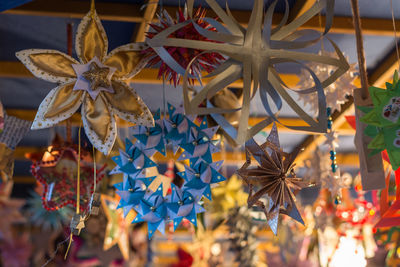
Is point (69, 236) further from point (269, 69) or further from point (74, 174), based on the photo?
point (74, 174)

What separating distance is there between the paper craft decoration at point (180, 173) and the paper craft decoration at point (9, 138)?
44cm

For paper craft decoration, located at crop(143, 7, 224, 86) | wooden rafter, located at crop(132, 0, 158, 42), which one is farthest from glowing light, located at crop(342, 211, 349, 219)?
paper craft decoration, located at crop(143, 7, 224, 86)

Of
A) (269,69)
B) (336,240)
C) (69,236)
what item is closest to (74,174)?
(69,236)

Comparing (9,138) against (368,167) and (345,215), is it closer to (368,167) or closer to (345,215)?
(368,167)

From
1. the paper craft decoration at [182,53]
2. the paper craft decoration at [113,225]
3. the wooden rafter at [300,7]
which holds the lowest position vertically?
the paper craft decoration at [113,225]

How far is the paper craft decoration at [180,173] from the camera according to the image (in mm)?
1601

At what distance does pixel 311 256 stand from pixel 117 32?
4.95ft

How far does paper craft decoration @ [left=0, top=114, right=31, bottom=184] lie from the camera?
6.06 feet

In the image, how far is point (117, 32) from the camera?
2898 mm

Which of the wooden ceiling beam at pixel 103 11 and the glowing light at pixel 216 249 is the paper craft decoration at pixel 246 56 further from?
the glowing light at pixel 216 249

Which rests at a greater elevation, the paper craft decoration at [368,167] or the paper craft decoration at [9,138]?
the paper craft decoration at [9,138]

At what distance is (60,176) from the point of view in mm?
2318

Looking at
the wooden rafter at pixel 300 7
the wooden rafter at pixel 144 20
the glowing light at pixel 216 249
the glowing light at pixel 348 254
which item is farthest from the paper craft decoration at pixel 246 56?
the glowing light at pixel 216 249

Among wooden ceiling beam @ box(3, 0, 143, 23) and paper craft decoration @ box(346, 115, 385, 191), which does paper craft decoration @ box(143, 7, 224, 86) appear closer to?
paper craft decoration @ box(346, 115, 385, 191)
